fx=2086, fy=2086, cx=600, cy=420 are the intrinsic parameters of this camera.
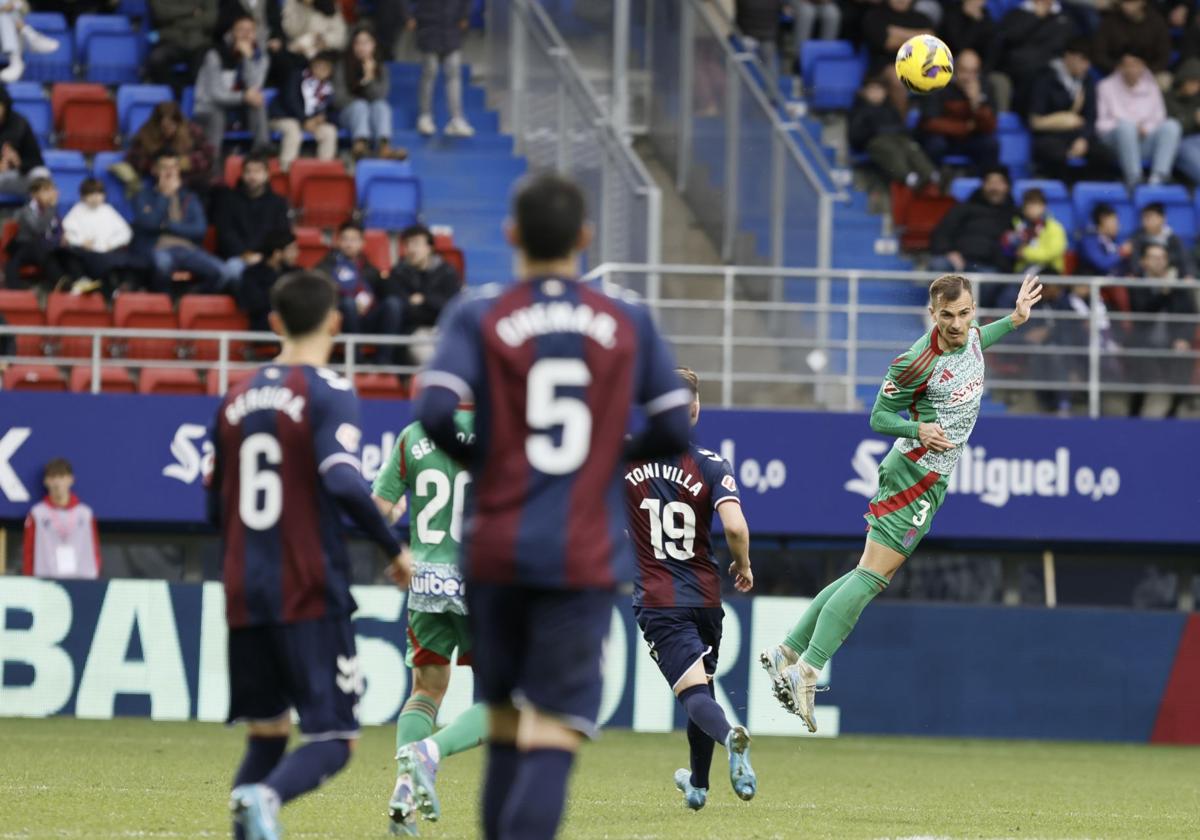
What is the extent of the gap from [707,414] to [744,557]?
7823mm

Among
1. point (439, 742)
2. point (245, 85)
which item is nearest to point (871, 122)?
point (245, 85)

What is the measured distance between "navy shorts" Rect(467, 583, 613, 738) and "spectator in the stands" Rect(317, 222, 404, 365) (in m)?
12.0

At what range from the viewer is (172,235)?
18359mm

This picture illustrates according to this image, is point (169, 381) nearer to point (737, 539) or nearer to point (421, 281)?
point (421, 281)

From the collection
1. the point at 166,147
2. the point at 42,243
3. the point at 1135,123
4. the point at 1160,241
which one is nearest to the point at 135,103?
the point at 166,147

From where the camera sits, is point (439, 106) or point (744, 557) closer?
point (744, 557)

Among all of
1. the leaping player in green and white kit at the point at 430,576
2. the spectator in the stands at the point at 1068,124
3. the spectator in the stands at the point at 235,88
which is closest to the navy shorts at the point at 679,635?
the leaping player in green and white kit at the point at 430,576

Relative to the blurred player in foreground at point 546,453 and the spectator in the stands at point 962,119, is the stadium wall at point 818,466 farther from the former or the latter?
the blurred player in foreground at point 546,453

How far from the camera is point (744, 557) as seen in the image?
32.0 feet

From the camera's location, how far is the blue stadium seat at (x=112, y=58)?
67.5 ft

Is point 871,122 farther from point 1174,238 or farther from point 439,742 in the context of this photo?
point 439,742

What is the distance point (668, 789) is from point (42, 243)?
8994 millimetres

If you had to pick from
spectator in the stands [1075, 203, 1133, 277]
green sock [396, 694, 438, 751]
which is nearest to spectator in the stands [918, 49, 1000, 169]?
spectator in the stands [1075, 203, 1133, 277]

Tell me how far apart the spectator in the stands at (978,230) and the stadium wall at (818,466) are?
2.14m
